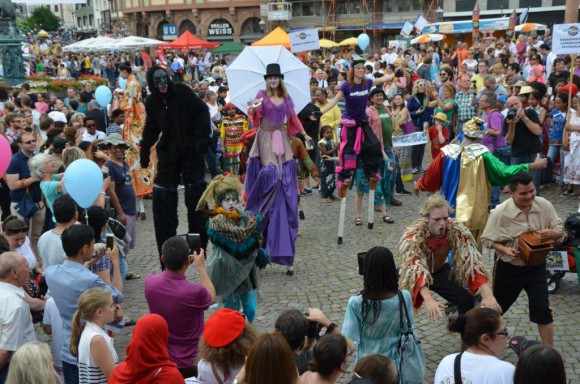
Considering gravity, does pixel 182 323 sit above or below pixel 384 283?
below

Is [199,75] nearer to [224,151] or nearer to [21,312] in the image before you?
[224,151]

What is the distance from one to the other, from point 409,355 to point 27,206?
5.36 m

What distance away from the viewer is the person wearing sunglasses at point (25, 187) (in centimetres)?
772

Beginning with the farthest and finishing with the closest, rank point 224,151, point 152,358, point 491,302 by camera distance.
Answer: point 224,151 < point 491,302 < point 152,358

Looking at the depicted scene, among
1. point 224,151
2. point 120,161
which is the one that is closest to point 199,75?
point 224,151

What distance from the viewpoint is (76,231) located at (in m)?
4.68

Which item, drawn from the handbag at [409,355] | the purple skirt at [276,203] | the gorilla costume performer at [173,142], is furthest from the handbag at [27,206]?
the handbag at [409,355]

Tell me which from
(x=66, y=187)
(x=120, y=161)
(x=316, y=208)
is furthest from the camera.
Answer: (x=316, y=208)

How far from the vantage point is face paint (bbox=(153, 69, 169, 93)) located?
691 cm

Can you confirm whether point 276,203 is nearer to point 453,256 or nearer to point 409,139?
point 453,256

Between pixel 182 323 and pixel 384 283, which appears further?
pixel 182 323

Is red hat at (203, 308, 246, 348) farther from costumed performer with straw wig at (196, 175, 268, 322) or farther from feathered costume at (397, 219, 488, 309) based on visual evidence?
costumed performer with straw wig at (196, 175, 268, 322)

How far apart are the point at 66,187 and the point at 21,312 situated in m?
1.95

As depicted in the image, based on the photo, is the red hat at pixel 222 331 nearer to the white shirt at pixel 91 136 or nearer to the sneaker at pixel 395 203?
the white shirt at pixel 91 136
